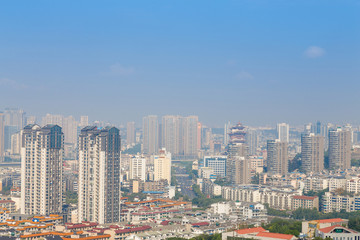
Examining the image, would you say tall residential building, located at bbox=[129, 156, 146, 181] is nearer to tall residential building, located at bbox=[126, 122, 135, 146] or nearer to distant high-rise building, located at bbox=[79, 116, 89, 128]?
distant high-rise building, located at bbox=[79, 116, 89, 128]

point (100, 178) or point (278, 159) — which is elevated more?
point (278, 159)

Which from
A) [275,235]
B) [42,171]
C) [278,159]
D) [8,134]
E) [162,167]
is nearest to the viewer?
[275,235]

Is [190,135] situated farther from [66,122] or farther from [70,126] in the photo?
[66,122]

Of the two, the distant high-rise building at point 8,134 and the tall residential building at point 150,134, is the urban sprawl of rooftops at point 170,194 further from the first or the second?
the tall residential building at point 150,134

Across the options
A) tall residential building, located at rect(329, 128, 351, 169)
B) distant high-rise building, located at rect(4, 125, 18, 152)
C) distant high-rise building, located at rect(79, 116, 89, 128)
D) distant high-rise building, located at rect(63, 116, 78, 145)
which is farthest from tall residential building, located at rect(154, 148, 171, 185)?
distant high-rise building, located at rect(79, 116, 89, 128)

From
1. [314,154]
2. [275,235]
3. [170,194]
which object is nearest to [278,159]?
[314,154]

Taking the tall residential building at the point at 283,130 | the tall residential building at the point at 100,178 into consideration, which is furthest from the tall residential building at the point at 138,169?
the tall residential building at the point at 283,130
